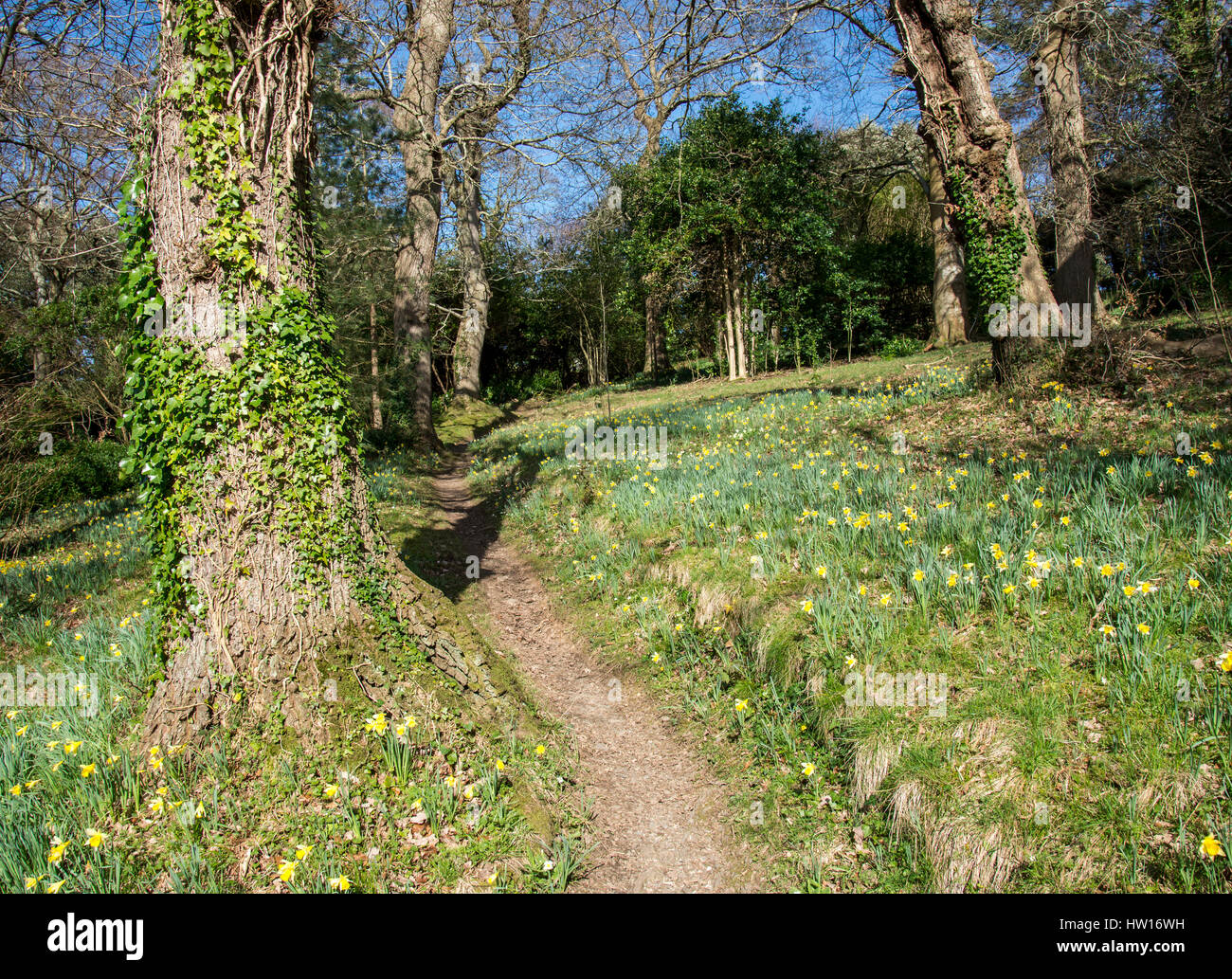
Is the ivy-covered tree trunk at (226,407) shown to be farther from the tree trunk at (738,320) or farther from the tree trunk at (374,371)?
the tree trunk at (738,320)

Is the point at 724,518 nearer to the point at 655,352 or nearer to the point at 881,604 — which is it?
the point at 881,604

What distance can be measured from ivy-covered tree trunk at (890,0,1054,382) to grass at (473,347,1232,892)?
7.39ft

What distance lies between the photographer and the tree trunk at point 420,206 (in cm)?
1362

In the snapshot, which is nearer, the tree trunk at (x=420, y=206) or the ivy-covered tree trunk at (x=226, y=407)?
the ivy-covered tree trunk at (x=226, y=407)

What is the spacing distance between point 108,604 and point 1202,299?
1564 cm

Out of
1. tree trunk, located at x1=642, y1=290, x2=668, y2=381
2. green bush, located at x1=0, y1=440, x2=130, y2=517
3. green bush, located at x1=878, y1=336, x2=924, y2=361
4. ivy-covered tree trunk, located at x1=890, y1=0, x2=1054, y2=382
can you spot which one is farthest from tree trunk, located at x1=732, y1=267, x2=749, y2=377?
green bush, located at x1=0, y1=440, x2=130, y2=517

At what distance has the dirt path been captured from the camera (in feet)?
10.1

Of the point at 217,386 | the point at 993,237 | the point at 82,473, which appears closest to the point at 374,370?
the point at 82,473

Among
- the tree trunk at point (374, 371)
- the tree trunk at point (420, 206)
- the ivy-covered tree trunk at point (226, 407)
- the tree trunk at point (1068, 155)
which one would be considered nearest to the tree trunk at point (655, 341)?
the tree trunk at point (374, 371)

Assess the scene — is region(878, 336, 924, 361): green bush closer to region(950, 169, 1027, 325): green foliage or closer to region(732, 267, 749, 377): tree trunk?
region(732, 267, 749, 377): tree trunk

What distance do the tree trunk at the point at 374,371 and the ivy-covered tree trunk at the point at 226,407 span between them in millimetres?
11501

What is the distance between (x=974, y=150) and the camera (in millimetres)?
7918

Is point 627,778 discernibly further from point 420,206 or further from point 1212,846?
point 420,206
